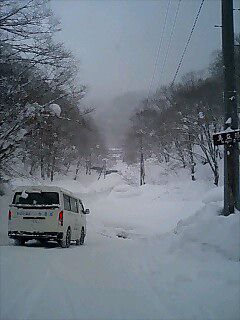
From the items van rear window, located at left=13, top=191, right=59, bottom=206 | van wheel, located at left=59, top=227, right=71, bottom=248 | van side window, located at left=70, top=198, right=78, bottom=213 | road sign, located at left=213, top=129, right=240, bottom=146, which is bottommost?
van wheel, located at left=59, top=227, right=71, bottom=248

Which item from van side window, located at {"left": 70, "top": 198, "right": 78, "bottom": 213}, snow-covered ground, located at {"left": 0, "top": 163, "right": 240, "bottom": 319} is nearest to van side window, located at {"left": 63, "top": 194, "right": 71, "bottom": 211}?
van side window, located at {"left": 70, "top": 198, "right": 78, "bottom": 213}

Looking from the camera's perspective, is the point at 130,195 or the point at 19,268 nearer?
the point at 19,268

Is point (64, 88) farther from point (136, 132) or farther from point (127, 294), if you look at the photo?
point (136, 132)

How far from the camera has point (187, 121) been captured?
133ft

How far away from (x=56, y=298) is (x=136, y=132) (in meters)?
51.2

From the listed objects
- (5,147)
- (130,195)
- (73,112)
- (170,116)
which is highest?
(170,116)

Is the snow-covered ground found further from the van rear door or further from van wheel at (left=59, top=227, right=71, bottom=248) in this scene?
van wheel at (left=59, top=227, right=71, bottom=248)

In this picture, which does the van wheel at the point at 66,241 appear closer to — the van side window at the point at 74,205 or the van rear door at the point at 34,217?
the van rear door at the point at 34,217

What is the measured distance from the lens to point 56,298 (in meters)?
5.58

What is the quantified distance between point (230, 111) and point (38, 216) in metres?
7.19

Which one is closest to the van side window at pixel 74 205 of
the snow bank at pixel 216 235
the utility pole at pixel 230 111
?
the snow bank at pixel 216 235

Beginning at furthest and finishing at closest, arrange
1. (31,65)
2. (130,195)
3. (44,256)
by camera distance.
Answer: (130,195)
(31,65)
(44,256)

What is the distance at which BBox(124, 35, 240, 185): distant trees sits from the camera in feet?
124

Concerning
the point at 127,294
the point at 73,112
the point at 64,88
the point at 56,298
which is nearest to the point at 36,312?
the point at 56,298
